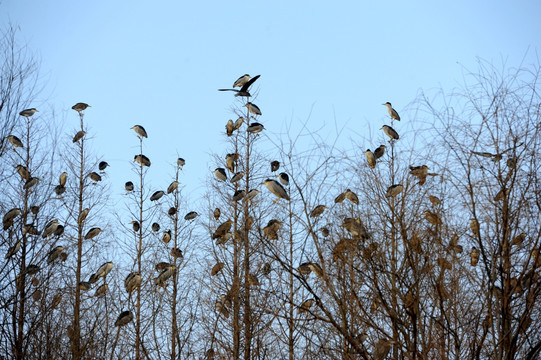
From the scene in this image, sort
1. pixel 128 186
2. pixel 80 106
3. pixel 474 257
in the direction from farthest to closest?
pixel 128 186
pixel 80 106
pixel 474 257

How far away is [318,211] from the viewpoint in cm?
663

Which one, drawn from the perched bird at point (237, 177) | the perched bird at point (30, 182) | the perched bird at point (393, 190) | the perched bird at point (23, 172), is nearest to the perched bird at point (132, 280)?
the perched bird at point (30, 182)

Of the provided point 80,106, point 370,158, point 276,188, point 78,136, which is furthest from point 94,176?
point 370,158

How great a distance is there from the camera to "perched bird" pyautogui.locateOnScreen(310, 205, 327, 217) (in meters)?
6.21

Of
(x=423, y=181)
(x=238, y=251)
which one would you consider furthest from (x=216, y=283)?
(x=423, y=181)

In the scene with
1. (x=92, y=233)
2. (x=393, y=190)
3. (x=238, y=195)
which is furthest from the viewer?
(x=92, y=233)

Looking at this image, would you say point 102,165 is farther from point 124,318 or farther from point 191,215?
point 124,318

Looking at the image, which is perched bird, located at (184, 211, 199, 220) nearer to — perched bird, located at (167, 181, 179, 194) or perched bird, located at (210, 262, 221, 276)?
perched bird, located at (167, 181, 179, 194)

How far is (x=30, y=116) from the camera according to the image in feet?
51.7

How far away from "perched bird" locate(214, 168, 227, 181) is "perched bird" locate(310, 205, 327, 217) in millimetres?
7818

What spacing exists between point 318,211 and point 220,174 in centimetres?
830

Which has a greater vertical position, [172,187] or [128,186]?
[128,186]

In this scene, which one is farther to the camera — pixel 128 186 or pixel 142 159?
pixel 128 186

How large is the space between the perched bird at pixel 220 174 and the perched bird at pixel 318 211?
7.82 meters
